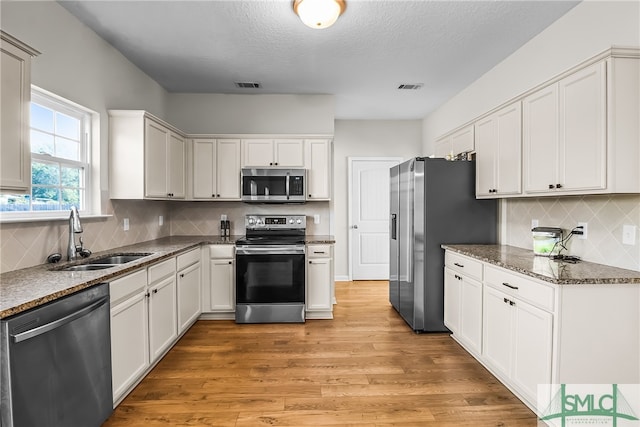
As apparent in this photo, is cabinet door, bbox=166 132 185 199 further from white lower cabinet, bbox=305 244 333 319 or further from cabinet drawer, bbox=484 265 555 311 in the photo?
cabinet drawer, bbox=484 265 555 311

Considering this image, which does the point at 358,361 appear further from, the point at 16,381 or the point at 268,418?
the point at 16,381

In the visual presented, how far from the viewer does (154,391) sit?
2352mm

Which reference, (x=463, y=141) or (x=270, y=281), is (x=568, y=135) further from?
(x=270, y=281)

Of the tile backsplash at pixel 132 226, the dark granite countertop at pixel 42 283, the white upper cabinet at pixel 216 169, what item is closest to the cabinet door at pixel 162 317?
the dark granite countertop at pixel 42 283

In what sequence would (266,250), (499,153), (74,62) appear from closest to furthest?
(74,62) < (499,153) < (266,250)

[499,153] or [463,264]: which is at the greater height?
[499,153]

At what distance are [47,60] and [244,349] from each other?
2.66 m

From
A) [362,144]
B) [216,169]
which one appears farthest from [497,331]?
[362,144]

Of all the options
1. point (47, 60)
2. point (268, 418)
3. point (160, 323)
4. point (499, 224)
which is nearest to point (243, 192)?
point (160, 323)

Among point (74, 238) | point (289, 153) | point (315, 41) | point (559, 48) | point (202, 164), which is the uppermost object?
point (315, 41)

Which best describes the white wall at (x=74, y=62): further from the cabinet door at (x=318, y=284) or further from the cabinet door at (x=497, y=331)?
the cabinet door at (x=497, y=331)

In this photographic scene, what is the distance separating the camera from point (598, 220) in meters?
2.27

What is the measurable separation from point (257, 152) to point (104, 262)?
2.05m

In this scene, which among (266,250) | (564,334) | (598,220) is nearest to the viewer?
(564,334)
